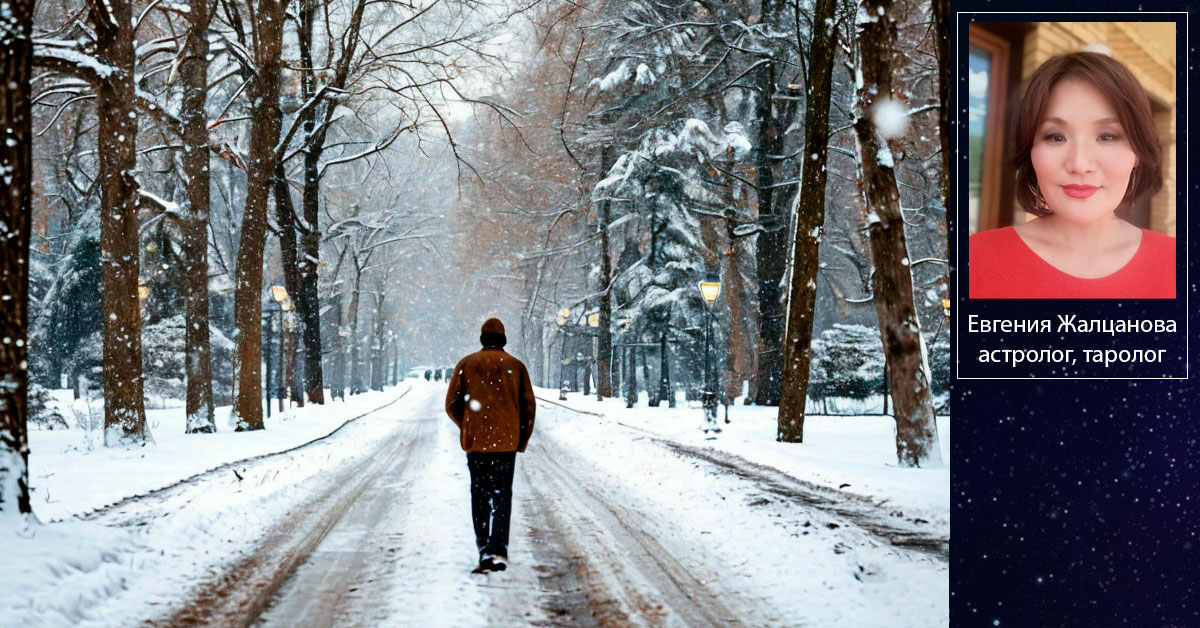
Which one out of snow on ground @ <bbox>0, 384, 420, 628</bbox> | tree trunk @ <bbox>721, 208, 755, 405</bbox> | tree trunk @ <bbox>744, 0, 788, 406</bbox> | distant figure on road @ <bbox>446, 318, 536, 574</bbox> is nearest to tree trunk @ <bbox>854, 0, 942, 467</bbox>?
distant figure on road @ <bbox>446, 318, 536, 574</bbox>

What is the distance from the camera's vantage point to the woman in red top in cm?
650

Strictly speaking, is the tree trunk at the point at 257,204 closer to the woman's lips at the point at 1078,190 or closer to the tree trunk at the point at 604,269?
the tree trunk at the point at 604,269

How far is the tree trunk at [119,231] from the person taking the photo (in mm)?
13141

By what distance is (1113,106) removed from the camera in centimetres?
666

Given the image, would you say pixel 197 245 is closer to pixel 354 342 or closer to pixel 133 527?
Answer: pixel 133 527

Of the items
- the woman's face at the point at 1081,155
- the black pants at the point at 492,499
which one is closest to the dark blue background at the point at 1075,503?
the woman's face at the point at 1081,155

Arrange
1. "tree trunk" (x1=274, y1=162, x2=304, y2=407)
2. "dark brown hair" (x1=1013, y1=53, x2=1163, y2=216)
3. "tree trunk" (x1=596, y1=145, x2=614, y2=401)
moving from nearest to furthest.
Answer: "dark brown hair" (x1=1013, y1=53, x2=1163, y2=216) < "tree trunk" (x1=274, y1=162, x2=304, y2=407) < "tree trunk" (x1=596, y1=145, x2=614, y2=401)

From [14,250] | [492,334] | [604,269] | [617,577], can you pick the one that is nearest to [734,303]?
[604,269]

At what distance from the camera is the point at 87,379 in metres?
28.9

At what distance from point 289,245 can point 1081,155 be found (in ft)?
75.5

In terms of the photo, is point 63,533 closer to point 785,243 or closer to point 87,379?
point 785,243

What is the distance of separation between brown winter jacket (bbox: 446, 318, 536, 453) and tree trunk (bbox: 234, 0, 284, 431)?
1199 cm

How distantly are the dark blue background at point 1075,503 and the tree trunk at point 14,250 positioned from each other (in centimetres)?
675

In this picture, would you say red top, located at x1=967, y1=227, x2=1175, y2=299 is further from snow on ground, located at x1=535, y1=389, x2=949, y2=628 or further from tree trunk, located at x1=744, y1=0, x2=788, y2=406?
tree trunk, located at x1=744, y1=0, x2=788, y2=406
